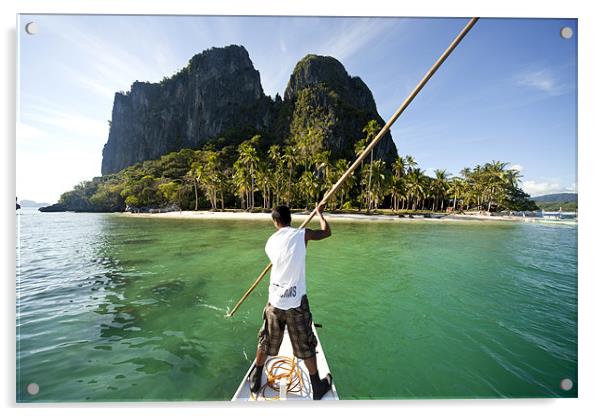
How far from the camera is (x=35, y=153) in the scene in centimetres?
325

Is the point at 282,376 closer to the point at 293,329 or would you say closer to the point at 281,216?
the point at 293,329

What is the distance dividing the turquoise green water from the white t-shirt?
1474 mm

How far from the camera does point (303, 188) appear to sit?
128 feet

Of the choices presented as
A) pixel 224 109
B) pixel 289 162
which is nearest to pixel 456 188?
pixel 289 162

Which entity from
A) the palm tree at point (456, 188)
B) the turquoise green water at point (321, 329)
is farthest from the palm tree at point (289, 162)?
the turquoise green water at point (321, 329)

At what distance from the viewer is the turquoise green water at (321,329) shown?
2742mm

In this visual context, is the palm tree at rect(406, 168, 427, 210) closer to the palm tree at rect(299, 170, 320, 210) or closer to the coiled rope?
the palm tree at rect(299, 170, 320, 210)

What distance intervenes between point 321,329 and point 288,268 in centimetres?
256

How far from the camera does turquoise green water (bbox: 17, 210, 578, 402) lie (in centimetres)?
274

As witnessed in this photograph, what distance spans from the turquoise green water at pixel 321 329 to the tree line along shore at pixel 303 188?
2971cm

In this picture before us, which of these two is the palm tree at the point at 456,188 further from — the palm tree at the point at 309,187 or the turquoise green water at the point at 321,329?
the turquoise green water at the point at 321,329
